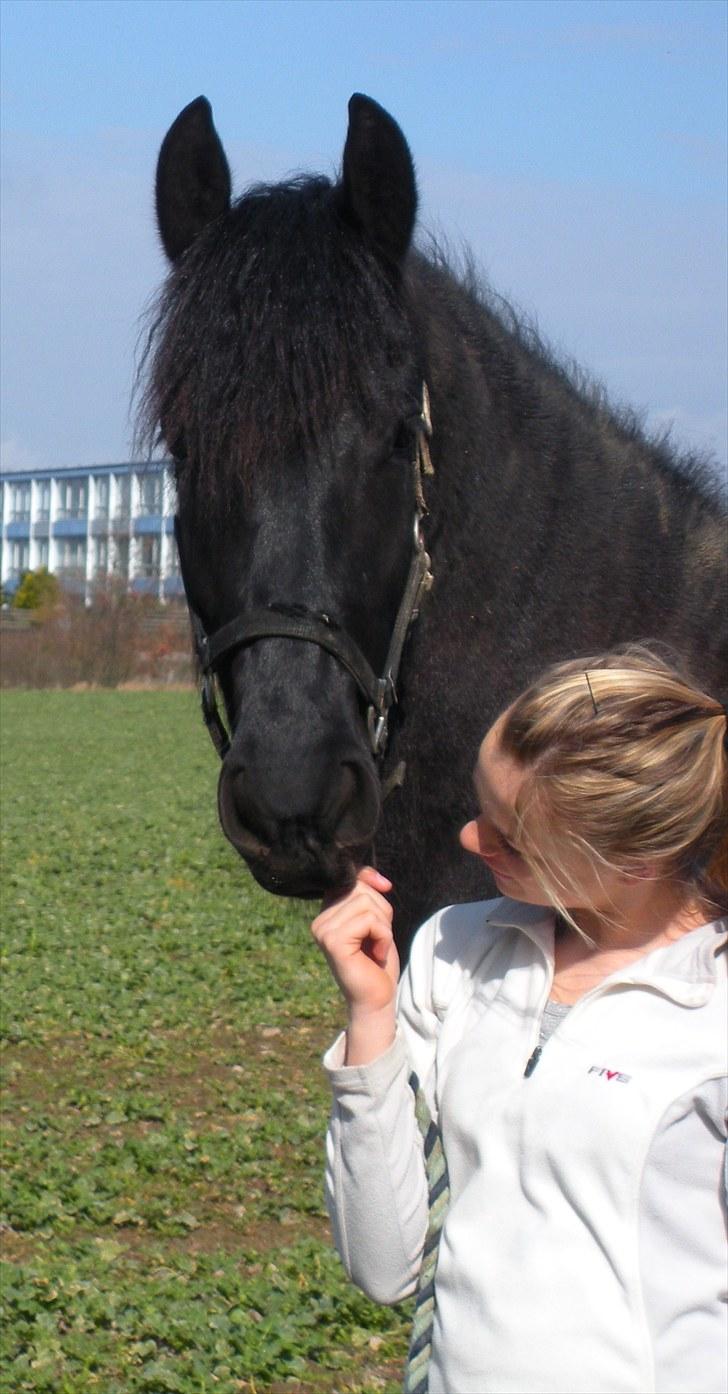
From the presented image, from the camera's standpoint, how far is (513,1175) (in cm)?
162

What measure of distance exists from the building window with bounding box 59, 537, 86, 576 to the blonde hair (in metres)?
34.6

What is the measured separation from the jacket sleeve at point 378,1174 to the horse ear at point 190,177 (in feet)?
5.47

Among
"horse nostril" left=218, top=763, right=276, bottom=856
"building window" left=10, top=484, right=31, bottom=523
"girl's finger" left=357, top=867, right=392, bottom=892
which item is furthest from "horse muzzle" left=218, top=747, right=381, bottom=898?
"building window" left=10, top=484, right=31, bottom=523

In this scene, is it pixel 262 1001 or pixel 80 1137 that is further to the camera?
pixel 262 1001

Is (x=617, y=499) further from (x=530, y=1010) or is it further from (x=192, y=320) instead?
(x=530, y=1010)

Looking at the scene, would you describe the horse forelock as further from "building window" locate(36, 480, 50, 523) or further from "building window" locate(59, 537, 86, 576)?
"building window" locate(36, 480, 50, 523)

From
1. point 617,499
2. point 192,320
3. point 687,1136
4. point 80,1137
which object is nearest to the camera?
point 687,1136

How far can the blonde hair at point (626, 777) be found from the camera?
1676mm

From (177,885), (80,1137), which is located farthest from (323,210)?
(177,885)

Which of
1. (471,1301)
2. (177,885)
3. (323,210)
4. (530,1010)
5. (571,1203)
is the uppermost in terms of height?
(323,210)

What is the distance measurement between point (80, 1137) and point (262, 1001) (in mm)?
2141

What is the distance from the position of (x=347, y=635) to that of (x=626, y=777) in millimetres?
717

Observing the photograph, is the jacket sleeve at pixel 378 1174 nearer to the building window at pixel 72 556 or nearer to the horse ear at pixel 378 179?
the horse ear at pixel 378 179

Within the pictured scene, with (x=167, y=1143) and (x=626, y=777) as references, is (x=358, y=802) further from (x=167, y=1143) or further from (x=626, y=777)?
(x=167, y=1143)
